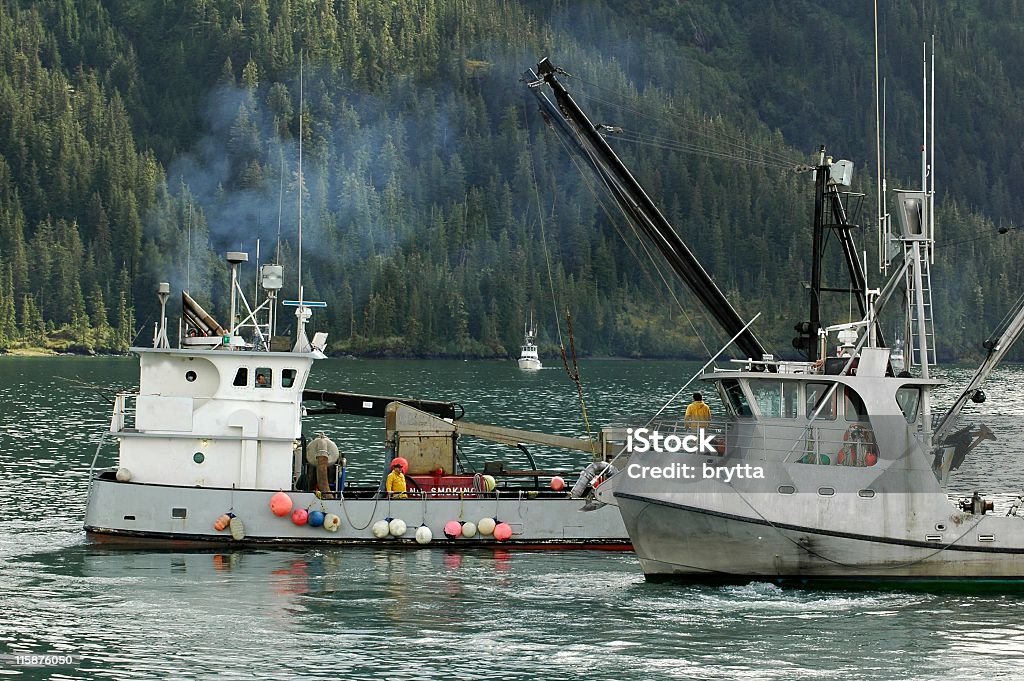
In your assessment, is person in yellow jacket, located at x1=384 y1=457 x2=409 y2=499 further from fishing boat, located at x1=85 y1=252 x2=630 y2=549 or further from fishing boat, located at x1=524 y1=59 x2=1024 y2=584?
fishing boat, located at x1=524 y1=59 x2=1024 y2=584

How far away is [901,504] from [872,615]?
7.58 feet

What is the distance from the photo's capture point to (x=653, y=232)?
33156mm

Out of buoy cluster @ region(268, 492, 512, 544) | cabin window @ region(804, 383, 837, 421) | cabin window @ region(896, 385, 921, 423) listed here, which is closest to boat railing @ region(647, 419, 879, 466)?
cabin window @ region(804, 383, 837, 421)

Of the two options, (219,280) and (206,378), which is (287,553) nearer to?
(206,378)

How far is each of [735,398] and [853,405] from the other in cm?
216

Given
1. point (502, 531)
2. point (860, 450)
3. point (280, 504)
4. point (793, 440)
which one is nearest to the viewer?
point (860, 450)

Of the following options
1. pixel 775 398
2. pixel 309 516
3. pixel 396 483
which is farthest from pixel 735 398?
pixel 309 516

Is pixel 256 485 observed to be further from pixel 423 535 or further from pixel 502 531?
pixel 502 531

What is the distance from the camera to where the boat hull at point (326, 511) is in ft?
101

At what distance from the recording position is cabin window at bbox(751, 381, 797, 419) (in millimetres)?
27469

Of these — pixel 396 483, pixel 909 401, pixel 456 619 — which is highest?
pixel 909 401

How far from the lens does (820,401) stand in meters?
27.3

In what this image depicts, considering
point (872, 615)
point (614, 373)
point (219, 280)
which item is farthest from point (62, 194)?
point (872, 615)

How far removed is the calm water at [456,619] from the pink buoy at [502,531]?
366mm
